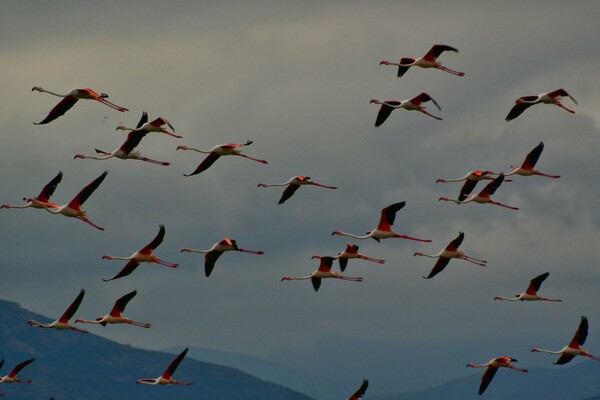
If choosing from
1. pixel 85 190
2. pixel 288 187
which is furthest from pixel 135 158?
pixel 288 187

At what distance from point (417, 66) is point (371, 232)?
25.0ft

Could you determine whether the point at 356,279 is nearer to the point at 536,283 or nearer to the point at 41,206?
the point at 536,283

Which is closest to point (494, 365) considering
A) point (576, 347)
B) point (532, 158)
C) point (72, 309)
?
point (576, 347)

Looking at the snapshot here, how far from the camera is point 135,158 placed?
59.6 m

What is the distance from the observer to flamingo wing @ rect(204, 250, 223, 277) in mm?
60750

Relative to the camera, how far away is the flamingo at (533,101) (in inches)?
2313

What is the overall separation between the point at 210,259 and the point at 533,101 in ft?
51.4

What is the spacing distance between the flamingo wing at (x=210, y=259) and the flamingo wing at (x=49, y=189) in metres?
7.25

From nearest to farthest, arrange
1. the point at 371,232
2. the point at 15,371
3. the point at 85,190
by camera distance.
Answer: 1. the point at 85,190
2. the point at 371,232
3. the point at 15,371

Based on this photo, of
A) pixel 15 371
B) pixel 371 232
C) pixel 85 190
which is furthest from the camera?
pixel 15 371

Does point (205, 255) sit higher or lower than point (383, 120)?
lower

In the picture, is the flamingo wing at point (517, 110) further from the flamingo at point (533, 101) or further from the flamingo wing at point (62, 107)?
the flamingo wing at point (62, 107)

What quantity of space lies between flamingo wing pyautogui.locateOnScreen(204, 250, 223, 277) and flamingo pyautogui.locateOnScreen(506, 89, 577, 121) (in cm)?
1399

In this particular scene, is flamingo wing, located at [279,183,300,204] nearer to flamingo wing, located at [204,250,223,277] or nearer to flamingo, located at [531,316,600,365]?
flamingo wing, located at [204,250,223,277]
